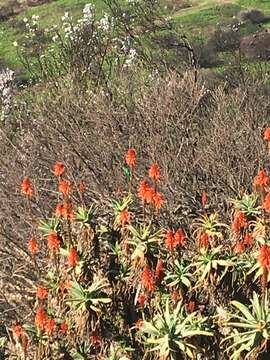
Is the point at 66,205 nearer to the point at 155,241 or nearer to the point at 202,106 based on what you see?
the point at 155,241

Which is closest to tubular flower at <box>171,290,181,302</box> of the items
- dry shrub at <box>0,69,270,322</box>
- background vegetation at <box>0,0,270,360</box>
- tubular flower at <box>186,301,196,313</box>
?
background vegetation at <box>0,0,270,360</box>

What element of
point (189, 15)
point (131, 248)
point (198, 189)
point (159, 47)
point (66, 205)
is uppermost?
point (66, 205)

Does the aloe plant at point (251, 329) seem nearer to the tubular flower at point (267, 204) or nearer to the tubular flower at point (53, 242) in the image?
the tubular flower at point (267, 204)

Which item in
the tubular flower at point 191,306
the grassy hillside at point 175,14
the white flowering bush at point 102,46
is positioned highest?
the tubular flower at point 191,306

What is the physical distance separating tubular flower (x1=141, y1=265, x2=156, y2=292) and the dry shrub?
2190 millimetres

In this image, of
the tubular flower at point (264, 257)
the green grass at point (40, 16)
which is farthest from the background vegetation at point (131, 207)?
the green grass at point (40, 16)

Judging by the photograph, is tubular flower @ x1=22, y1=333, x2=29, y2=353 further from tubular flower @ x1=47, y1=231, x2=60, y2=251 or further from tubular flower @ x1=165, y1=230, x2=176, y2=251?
tubular flower @ x1=165, y1=230, x2=176, y2=251

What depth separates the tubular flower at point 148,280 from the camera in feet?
→ 21.4

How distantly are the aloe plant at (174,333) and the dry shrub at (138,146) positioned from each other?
266cm

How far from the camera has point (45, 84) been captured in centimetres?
1485

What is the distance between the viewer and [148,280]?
652 cm

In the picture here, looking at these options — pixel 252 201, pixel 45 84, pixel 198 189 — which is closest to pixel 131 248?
pixel 252 201

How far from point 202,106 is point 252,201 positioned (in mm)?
Answer: 6667

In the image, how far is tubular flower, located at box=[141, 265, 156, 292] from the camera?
6.52 metres
